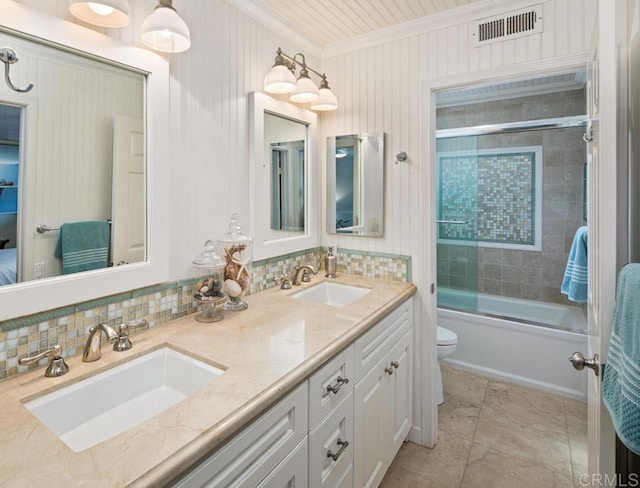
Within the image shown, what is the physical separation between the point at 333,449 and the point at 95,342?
88 cm

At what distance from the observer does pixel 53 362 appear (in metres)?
1.02

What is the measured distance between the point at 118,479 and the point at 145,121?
1160 mm

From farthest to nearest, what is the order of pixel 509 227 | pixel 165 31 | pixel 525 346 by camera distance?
pixel 509 227 < pixel 525 346 < pixel 165 31

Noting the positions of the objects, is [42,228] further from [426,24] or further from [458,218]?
[458,218]

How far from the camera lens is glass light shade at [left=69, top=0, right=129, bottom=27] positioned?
1077mm

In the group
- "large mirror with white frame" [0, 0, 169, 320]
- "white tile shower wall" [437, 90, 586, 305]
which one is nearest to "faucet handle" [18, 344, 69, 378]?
"large mirror with white frame" [0, 0, 169, 320]

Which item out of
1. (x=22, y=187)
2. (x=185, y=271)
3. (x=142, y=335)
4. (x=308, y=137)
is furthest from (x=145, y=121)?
(x=308, y=137)

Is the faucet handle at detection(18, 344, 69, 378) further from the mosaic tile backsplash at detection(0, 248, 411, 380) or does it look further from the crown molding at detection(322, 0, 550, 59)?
the crown molding at detection(322, 0, 550, 59)

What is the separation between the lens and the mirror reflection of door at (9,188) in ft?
3.28

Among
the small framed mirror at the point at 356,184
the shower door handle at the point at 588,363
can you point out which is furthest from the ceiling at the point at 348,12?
the shower door handle at the point at 588,363

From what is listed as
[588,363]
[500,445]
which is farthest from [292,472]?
[500,445]

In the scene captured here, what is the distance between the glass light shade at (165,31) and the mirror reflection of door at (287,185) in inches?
29.2

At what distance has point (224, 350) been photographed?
116cm

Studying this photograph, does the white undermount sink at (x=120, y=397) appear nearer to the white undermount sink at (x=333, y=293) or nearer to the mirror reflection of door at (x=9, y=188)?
the mirror reflection of door at (x=9, y=188)
